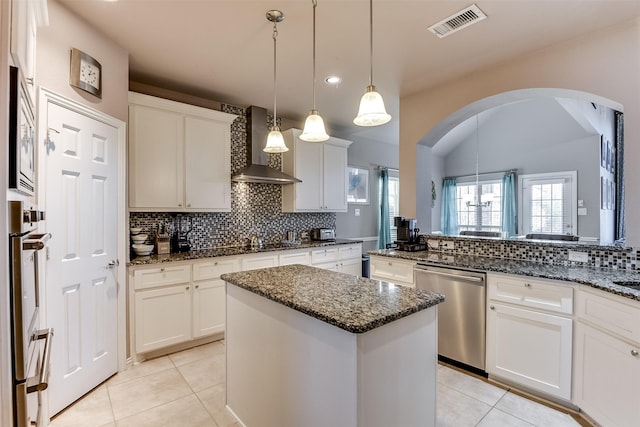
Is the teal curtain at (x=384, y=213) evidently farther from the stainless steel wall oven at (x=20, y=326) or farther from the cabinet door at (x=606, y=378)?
the stainless steel wall oven at (x=20, y=326)

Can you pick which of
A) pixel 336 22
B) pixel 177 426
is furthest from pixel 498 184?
pixel 177 426

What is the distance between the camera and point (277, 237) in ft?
14.3

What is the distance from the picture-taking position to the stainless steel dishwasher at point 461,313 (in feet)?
8.09

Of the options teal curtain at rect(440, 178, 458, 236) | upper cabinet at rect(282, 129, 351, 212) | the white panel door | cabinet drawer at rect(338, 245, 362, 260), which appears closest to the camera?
the white panel door

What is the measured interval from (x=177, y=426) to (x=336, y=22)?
9.54 feet

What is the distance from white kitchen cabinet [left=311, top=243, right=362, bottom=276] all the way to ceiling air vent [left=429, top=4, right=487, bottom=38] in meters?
2.73

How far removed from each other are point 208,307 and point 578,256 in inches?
129

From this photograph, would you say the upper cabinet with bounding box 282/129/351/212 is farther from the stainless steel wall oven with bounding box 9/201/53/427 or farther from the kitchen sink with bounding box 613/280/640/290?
the stainless steel wall oven with bounding box 9/201/53/427

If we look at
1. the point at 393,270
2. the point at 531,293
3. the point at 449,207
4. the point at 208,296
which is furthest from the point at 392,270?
the point at 449,207

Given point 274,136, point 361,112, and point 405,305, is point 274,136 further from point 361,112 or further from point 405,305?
point 405,305

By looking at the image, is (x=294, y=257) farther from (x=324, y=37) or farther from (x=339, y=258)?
(x=324, y=37)

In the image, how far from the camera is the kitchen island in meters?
1.21

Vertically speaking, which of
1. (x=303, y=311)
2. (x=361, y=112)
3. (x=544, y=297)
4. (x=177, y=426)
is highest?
(x=361, y=112)

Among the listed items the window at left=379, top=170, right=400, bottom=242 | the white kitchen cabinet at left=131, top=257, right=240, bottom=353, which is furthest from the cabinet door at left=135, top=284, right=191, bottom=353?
the window at left=379, top=170, right=400, bottom=242
